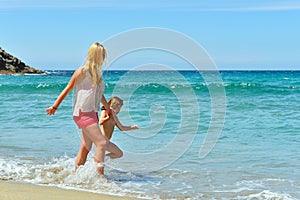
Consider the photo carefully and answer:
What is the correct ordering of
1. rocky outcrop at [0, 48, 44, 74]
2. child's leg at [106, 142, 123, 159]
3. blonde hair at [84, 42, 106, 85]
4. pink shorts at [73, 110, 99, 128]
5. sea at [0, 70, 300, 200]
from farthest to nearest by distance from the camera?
rocky outcrop at [0, 48, 44, 74], child's leg at [106, 142, 123, 159], sea at [0, 70, 300, 200], pink shorts at [73, 110, 99, 128], blonde hair at [84, 42, 106, 85]

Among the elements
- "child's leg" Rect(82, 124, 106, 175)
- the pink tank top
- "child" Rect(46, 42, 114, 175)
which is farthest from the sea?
the pink tank top

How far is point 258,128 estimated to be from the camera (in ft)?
40.3

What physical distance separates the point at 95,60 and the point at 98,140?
3.27 ft

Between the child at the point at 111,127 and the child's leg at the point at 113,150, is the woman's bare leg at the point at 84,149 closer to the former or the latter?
the child at the point at 111,127

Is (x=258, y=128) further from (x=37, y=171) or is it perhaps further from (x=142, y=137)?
(x=37, y=171)

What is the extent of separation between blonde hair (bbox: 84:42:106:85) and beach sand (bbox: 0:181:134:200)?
1344mm

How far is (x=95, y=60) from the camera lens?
6.01m

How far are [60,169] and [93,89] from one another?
1668 millimetres

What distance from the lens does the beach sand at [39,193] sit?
5176 millimetres

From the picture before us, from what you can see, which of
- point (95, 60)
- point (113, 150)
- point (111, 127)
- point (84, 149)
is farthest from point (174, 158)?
point (95, 60)

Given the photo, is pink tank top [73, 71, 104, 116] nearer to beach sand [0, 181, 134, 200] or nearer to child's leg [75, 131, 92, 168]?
child's leg [75, 131, 92, 168]

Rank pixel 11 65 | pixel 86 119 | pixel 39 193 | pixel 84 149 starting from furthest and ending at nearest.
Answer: pixel 11 65 < pixel 84 149 < pixel 86 119 < pixel 39 193

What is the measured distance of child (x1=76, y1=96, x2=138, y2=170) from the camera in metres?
6.63

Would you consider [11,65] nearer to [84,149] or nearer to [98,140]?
[84,149]
